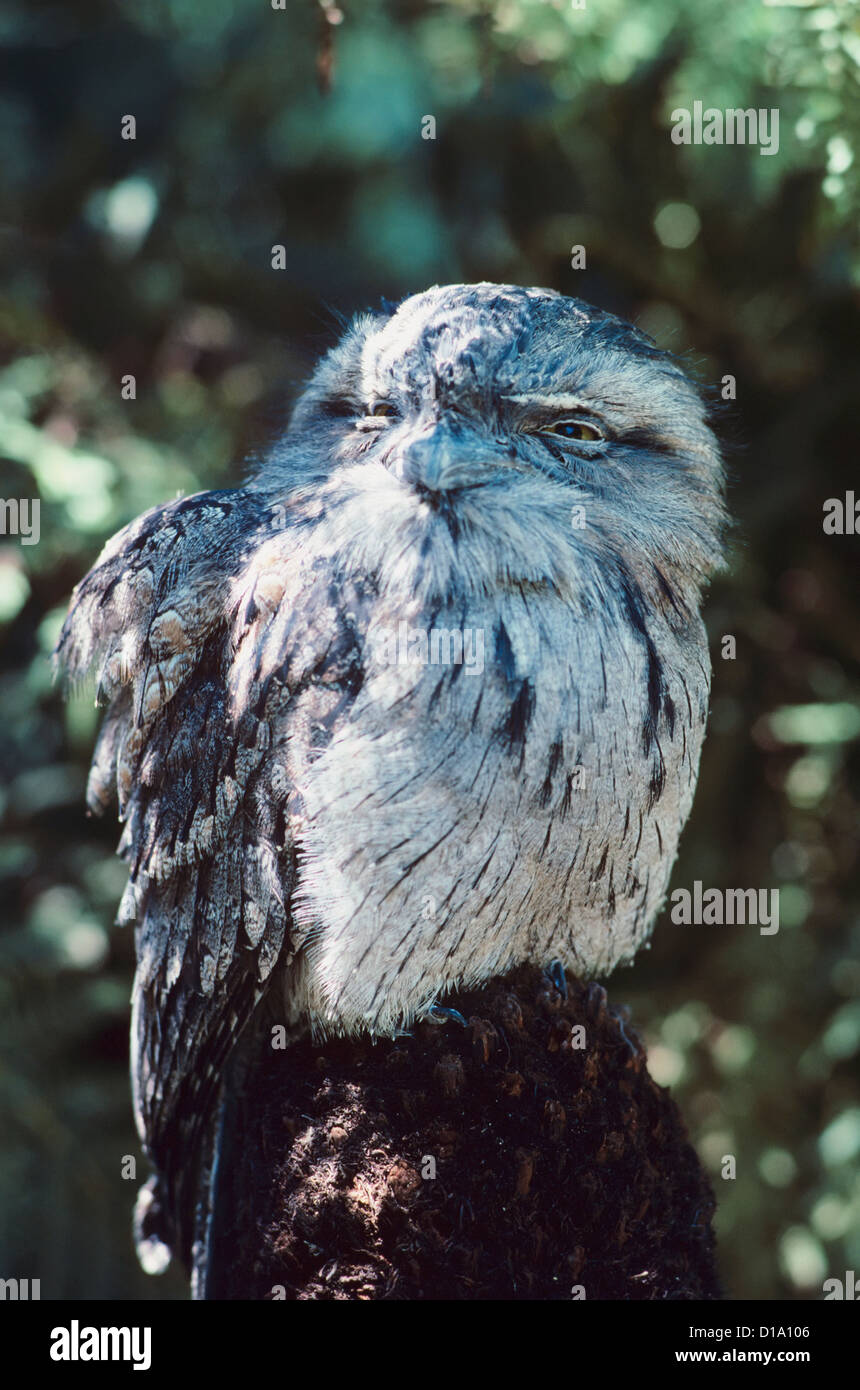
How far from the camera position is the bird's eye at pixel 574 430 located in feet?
5.26

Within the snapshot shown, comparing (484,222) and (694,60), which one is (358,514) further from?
(484,222)

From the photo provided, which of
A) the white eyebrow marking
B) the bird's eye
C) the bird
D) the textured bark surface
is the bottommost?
the textured bark surface

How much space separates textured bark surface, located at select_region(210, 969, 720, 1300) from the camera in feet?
5.19

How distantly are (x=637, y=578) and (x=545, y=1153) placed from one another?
84 centimetres

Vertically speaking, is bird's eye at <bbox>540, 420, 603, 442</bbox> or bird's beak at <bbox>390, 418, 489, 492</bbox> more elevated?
bird's eye at <bbox>540, 420, 603, 442</bbox>

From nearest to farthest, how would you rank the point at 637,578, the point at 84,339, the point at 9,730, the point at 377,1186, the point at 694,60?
the point at 377,1186
the point at 637,578
the point at 694,60
the point at 9,730
the point at 84,339

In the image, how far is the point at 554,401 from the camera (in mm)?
1570

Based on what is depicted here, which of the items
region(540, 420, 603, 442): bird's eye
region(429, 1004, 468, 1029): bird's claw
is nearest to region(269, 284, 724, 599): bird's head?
region(540, 420, 603, 442): bird's eye

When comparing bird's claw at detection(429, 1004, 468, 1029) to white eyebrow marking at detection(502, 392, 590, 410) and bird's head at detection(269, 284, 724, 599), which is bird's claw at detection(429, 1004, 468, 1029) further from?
white eyebrow marking at detection(502, 392, 590, 410)

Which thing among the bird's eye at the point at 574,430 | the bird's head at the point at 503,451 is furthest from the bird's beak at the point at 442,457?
the bird's eye at the point at 574,430

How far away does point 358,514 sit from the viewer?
5.24 ft

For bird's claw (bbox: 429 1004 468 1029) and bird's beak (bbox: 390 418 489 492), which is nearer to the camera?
bird's beak (bbox: 390 418 489 492)
